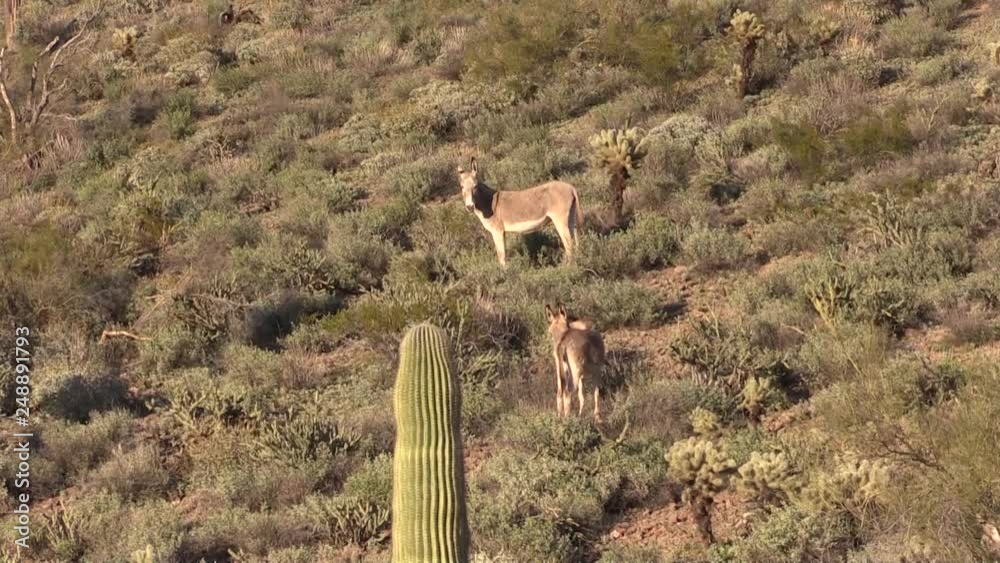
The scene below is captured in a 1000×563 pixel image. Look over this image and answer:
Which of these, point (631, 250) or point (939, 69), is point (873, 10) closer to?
point (939, 69)

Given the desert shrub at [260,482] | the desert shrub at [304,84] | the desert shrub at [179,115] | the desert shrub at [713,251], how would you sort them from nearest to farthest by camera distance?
the desert shrub at [260,482]
the desert shrub at [713,251]
the desert shrub at [179,115]
the desert shrub at [304,84]

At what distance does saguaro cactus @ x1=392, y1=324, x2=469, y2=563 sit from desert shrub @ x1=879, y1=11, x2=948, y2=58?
19.3 m

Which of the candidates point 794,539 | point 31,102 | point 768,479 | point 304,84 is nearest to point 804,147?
point 768,479

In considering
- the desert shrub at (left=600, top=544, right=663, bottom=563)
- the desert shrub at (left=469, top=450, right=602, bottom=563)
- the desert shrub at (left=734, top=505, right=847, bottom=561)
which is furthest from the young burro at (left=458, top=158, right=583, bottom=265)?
the desert shrub at (left=734, top=505, right=847, bottom=561)

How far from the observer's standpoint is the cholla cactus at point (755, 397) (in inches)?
428

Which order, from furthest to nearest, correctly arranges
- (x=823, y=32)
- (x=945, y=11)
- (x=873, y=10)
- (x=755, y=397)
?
(x=873, y=10) → (x=945, y=11) → (x=823, y=32) → (x=755, y=397)

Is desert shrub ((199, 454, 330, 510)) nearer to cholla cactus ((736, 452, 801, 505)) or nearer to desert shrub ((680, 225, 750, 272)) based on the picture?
cholla cactus ((736, 452, 801, 505))

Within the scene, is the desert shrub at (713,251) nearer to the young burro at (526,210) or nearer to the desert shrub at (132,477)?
the young burro at (526,210)

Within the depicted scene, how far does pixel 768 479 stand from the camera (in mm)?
8930

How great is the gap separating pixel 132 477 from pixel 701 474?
4.98m

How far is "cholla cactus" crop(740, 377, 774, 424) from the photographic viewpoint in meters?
10.9

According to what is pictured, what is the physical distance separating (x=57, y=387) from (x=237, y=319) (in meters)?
2.44

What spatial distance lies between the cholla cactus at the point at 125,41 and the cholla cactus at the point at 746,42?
1590cm

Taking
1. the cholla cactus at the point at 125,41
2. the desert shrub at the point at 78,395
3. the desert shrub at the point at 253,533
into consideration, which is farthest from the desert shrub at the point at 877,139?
the cholla cactus at the point at 125,41
